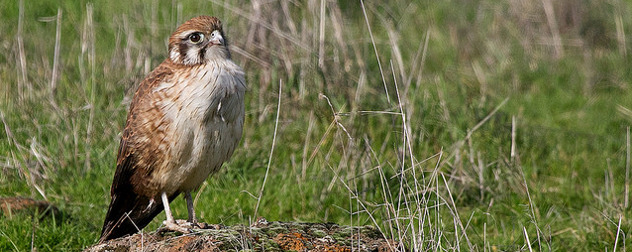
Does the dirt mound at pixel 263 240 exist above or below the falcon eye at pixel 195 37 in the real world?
below

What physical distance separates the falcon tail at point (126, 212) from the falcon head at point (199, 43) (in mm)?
879

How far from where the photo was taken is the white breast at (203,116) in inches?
177

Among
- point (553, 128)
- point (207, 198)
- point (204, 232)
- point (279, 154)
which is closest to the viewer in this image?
point (204, 232)

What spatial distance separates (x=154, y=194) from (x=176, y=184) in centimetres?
20

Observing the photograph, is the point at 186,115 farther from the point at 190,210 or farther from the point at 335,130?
the point at 335,130

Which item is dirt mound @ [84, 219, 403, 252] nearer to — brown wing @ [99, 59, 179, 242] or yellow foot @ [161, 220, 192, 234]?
yellow foot @ [161, 220, 192, 234]

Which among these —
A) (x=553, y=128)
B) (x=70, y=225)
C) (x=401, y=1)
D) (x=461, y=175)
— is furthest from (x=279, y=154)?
(x=401, y=1)

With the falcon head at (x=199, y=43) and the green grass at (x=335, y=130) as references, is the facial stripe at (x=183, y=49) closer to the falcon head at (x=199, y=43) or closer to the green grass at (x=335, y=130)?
the falcon head at (x=199, y=43)

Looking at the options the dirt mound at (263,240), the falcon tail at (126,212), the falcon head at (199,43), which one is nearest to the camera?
the dirt mound at (263,240)

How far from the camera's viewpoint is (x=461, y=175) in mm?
6188

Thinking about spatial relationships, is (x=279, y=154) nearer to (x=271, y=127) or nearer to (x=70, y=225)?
(x=271, y=127)

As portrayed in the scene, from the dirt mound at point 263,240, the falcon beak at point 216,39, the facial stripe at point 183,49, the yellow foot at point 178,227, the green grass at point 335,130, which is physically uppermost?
the falcon beak at point 216,39

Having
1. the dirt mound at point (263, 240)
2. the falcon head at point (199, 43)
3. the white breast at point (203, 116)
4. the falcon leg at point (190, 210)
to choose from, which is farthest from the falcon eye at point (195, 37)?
the dirt mound at point (263, 240)

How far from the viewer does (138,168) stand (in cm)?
490
